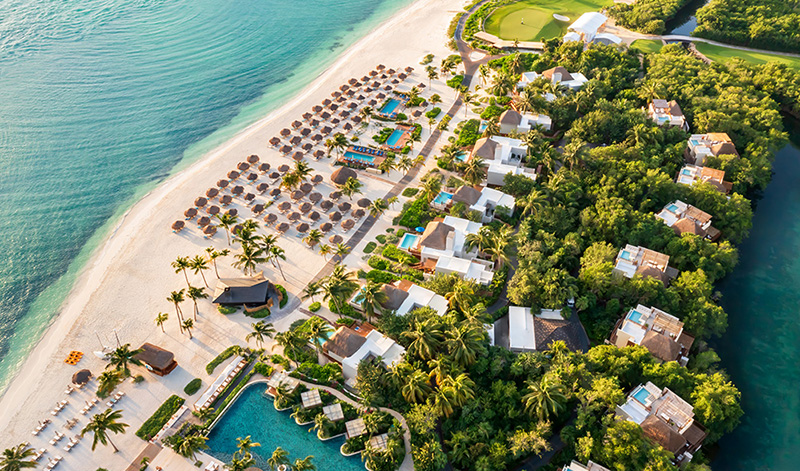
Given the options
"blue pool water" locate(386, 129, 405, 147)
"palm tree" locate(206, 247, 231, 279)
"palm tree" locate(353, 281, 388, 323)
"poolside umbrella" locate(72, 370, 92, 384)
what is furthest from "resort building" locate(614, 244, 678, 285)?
"poolside umbrella" locate(72, 370, 92, 384)

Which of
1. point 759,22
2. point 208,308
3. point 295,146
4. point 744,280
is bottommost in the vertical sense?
point 744,280

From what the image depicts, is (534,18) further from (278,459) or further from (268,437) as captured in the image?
(278,459)

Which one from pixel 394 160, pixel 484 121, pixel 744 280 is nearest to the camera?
pixel 744 280

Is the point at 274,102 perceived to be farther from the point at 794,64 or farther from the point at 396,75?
the point at 794,64

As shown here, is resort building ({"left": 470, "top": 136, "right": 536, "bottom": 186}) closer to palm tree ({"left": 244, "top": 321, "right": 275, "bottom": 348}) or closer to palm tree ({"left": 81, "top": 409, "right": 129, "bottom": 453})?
palm tree ({"left": 244, "top": 321, "right": 275, "bottom": 348})

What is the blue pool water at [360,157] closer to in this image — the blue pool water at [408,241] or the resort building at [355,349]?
the blue pool water at [408,241]

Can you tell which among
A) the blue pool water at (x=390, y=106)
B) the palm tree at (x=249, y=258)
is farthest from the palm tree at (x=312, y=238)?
the blue pool water at (x=390, y=106)

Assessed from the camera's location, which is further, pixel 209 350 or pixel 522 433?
pixel 209 350

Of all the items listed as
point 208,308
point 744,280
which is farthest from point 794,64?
point 208,308
